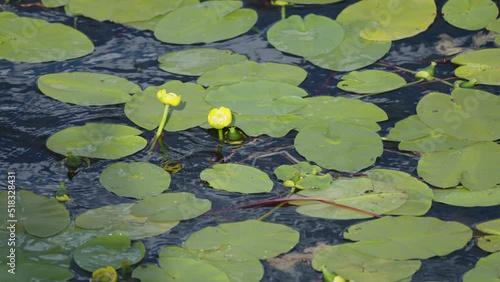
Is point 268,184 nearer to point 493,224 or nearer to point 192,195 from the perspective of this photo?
point 192,195

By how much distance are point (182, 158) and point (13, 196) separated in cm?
45

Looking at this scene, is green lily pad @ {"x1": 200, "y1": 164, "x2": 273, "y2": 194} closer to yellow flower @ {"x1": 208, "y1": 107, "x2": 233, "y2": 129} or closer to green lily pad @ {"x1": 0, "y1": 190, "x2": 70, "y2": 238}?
yellow flower @ {"x1": 208, "y1": 107, "x2": 233, "y2": 129}

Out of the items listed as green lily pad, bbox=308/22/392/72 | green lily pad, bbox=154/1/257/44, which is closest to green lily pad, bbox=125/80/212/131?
green lily pad, bbox=154/1/257/44

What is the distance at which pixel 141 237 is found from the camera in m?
1.74

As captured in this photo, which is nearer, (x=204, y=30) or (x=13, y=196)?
(x=13, y=196)

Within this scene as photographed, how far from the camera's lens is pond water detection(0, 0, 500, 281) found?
5.88ft

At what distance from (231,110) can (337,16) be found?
0.70 metres

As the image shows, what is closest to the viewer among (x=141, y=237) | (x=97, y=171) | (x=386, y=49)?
(x=141, y=237)

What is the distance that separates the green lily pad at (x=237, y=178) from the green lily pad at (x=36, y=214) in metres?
0.37

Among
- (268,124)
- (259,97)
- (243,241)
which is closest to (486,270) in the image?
(243,241)

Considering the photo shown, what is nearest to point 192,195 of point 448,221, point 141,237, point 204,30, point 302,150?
point 141,237

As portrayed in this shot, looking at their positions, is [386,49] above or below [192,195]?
above

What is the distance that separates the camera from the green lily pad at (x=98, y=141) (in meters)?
2.02

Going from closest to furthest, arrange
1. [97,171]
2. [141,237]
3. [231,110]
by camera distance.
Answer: [141,237] < [97,171] < [231,110]
